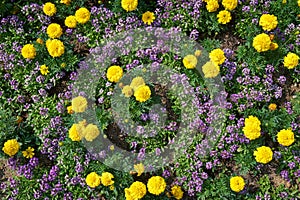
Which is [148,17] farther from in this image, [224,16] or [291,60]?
[291,60]

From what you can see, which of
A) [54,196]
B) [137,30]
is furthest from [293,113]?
[54,196]

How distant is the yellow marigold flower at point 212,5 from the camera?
5215 mm

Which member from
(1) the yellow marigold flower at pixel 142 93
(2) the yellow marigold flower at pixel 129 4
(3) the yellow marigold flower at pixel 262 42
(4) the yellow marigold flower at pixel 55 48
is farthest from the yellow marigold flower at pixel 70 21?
(3) the yellow marigold flower at pixel 262 42

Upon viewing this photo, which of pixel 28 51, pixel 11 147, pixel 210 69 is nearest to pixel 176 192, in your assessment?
pixel 210 69

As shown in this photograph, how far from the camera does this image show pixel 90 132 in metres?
4.82

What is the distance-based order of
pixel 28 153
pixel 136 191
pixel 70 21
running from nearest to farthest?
pixel 136 191
pixel 28 153
pixel 70 21

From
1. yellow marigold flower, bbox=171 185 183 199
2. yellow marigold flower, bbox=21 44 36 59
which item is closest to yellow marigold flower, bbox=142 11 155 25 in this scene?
yellow marigold flower, bbox=21 44 36 59

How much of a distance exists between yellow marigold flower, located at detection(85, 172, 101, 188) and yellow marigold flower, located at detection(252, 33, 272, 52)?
2227 mm

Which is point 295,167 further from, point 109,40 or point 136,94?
point 109,40

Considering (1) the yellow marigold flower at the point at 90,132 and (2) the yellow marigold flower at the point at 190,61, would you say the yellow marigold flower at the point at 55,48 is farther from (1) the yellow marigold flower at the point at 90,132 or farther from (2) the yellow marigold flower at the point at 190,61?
(2) the yellow marigold flower at the point at 190,61

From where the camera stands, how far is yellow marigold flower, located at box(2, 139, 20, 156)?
4.85m

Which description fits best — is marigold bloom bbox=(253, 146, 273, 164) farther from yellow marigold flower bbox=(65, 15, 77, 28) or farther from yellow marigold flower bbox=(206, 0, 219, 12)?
yellow marigold flower bbox=(65, 15, 77, 28)

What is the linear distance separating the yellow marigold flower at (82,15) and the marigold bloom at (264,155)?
2.39 m

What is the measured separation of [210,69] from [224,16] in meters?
0.72
